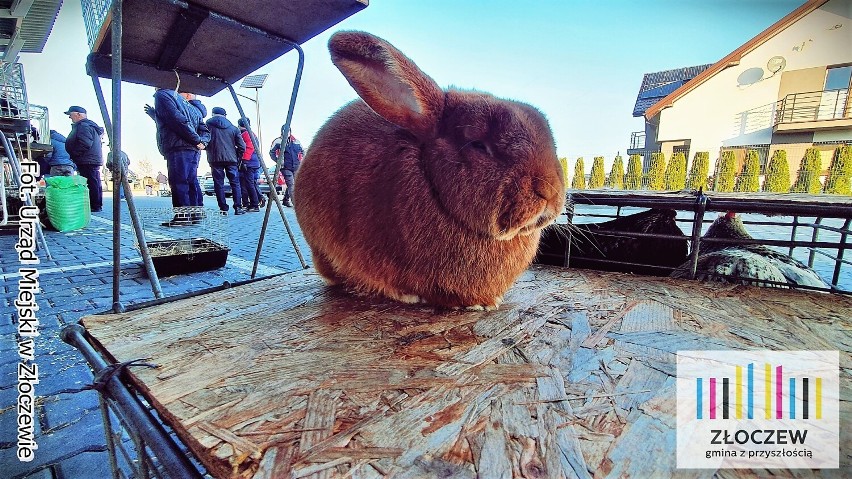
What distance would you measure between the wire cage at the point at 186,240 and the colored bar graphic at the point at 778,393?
483cm

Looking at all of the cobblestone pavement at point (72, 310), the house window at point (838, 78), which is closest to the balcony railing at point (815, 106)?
the house window at point (838, 78)

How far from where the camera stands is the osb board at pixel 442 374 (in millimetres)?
730

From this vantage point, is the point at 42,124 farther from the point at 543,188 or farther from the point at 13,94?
the point at 543,188

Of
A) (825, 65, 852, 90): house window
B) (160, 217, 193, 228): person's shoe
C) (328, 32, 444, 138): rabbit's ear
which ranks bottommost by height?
(160, 217, 193, 228): person's shoe

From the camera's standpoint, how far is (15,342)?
2.48 metres

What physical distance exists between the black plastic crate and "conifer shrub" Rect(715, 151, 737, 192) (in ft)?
40.7

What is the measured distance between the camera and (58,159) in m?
9.81

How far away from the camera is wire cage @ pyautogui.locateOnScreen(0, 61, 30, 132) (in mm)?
5741

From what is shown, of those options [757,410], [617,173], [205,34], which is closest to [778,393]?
[757,410]

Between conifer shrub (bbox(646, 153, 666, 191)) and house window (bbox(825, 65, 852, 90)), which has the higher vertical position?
house window (bbox(825, 65, 852, 90))

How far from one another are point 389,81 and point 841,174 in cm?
1145

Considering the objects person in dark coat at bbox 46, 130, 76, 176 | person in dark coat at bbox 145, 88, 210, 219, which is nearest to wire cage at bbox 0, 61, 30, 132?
person in dark coat at bbox 145, 88, 210, 219

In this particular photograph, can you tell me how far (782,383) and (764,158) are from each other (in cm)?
1674

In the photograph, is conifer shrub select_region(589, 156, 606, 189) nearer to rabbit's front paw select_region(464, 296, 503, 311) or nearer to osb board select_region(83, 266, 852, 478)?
osb board select_region(83, 266, 852, 478)
